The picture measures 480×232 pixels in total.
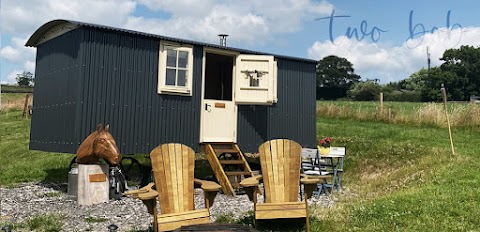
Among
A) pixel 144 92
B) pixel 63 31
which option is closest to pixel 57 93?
pixel 63 31

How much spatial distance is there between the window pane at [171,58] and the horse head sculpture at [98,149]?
6.45 ft

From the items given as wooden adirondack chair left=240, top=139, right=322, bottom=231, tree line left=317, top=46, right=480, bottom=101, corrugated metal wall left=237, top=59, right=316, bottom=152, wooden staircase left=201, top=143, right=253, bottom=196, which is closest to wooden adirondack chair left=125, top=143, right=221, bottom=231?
wooden adirondack chair left=240, top=139, right=322, bottom=231

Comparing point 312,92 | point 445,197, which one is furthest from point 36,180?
point 445,197

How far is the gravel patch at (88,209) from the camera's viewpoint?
18.8ft

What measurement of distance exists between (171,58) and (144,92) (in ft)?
2.93

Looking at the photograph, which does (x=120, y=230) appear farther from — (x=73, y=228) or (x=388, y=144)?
(x=388, y=144)

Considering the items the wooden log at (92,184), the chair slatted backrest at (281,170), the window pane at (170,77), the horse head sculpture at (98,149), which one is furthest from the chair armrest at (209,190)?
the window pane at (170,77)

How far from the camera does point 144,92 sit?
27.0ft

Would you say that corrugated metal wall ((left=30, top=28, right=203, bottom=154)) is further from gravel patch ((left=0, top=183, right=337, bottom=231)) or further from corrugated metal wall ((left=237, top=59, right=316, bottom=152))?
corrugated metal wall ((left=237, top=59, right=316, bottom=152))

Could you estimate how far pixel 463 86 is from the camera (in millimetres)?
51312

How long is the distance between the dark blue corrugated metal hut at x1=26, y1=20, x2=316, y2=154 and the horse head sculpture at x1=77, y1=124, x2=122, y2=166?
0.47 meters

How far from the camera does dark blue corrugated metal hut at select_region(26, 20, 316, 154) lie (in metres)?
7.73

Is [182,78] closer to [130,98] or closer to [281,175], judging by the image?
[130,98]

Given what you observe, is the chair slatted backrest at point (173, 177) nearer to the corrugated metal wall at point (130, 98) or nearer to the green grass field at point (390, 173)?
the green grass field at point (390, 173)
